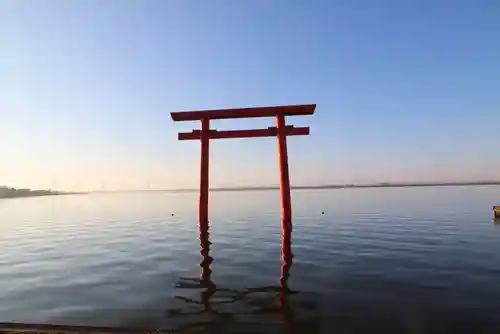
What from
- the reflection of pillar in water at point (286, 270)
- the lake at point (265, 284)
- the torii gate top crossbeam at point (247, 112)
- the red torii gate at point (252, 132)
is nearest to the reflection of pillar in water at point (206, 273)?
the lake at point (265, 284)

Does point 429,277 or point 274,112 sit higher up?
point 274,112

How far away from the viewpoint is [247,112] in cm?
1305

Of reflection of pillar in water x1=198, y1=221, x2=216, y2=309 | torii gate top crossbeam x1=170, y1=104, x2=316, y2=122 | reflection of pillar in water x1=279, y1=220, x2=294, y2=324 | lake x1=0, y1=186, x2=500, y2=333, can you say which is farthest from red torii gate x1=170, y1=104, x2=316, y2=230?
reflection of pillar in water x1=198, y1=221, x2=216, y2=309

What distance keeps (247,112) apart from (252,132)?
85 centimetres

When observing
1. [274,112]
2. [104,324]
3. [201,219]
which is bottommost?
[104,324]

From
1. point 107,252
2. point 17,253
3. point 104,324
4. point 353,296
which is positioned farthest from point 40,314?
point 17,253

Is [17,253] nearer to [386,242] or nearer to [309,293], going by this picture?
[309,293]

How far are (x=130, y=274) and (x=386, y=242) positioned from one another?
8205 millimetres

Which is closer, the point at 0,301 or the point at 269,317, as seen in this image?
the point at 269,317

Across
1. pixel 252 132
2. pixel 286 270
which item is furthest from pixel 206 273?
pixel 252 132

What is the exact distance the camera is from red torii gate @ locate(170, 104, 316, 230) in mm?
12961

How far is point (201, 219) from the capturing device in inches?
557

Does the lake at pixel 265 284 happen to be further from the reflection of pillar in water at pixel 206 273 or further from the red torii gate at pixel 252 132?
the red torii gate at pixel 252 132

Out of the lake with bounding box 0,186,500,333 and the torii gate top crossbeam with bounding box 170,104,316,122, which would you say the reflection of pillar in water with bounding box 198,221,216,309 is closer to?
the lake with bounding box 0,186,500,333
